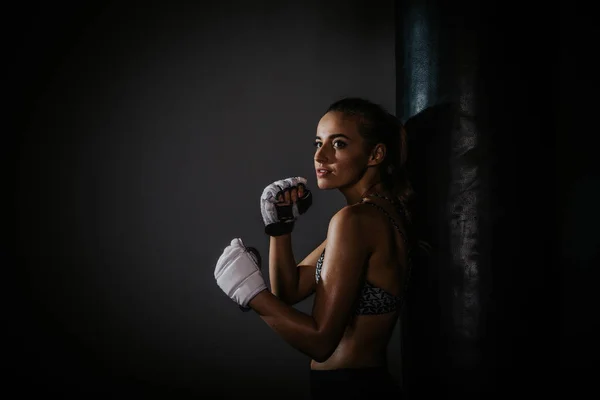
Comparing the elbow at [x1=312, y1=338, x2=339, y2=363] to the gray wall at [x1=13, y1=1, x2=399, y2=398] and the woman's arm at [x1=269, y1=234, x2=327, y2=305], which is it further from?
the gray wall at [x1=13, y1=1, x2=399, y2=398]

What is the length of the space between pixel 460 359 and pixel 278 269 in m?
0.65

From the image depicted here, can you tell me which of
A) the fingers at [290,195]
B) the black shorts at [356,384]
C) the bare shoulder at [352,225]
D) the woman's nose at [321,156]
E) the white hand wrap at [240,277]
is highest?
the woman's nose at [321,156]

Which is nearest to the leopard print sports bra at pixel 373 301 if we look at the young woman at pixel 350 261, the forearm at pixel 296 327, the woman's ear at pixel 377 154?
the young woman at pixel 350 261

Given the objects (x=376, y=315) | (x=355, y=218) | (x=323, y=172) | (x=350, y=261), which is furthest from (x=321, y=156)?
(x=376, y=315)

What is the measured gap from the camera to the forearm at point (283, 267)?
153cm

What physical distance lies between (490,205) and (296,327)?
2.17 feet

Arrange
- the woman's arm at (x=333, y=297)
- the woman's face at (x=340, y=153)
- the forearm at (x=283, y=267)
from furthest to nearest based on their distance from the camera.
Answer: the forearm at (x=283, y=267) < the woman's face at (x=340, y=153) < the woman's arm at (x=333, y=297)

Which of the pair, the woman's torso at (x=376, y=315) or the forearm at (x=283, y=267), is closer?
the woman's torso at (x=376, y=315)

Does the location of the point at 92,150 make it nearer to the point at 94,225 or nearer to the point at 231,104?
the point at 94,225

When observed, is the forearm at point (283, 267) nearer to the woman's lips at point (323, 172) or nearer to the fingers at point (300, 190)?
the fingers at point (300, 190)

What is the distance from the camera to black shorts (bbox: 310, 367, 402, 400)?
1.22 metres

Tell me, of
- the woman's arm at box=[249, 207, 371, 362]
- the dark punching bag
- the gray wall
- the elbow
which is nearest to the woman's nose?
the woman's arm at box=[249, 207, 371, 362]

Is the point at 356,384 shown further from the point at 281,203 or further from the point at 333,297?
the point at 281,203

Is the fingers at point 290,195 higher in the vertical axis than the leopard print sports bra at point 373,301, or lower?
higher
